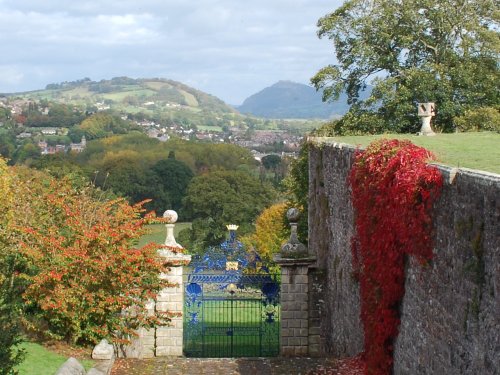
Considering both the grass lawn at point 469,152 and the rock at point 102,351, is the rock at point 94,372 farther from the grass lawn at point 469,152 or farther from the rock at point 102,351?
the grass lawn at point 469,152

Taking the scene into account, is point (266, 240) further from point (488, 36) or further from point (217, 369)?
point (217, 369)

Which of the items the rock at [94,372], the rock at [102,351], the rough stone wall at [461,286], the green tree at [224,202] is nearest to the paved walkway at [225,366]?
the rock at [102,351]

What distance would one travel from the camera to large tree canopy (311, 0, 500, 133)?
22344 mm

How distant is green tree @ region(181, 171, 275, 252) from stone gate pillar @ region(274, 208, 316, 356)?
34.7m

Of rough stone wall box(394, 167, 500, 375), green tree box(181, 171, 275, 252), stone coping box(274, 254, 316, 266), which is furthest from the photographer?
green tree box(181, 171, 275, 252)

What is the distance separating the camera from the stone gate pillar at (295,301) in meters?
15.3

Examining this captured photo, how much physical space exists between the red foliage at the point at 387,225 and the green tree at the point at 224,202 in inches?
Result: 1556

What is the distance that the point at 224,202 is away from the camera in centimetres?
5709

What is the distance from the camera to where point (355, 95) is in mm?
24078

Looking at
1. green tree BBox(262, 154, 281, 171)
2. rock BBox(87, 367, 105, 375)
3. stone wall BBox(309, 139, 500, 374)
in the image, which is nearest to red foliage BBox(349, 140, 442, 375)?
stone wall BBox(309, 139, 500, 374)

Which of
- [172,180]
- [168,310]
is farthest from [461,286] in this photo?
[172,180]

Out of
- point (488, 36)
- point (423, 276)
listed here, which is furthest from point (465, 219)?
point (488, 36)

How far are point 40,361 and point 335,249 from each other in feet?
17.9

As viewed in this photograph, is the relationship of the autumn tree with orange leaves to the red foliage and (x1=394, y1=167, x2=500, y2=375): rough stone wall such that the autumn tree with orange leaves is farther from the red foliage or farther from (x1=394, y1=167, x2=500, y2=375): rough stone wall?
(x1=394, y1=167, x2=500, y2=375): rough stone wall
